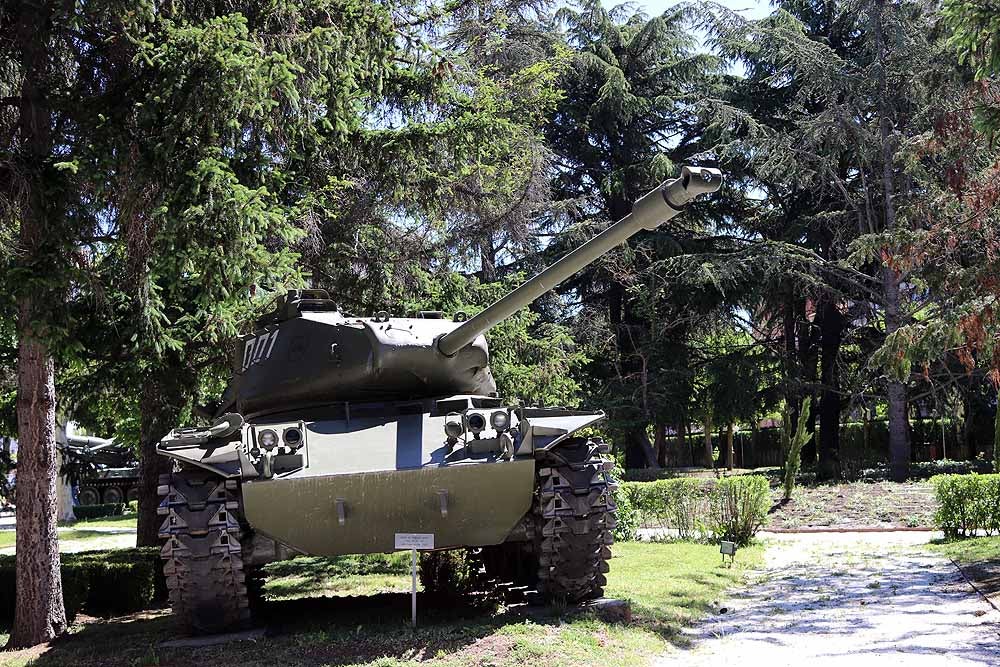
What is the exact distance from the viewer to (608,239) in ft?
28.2

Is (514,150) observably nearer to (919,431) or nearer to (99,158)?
(99,158)

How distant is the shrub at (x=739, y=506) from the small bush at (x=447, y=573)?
582 cm

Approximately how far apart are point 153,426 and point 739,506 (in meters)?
8.86

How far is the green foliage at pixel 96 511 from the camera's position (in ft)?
105

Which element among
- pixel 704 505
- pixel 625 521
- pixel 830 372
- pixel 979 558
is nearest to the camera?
pixel 979 558

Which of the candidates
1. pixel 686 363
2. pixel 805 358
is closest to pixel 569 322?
pixel 686 363

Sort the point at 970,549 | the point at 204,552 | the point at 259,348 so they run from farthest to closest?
the point at 970,549, the point at 259,348, the point at 204,552

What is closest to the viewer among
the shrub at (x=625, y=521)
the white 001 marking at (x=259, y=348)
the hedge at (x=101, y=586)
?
the white 001 marking at (x=259, y=348)

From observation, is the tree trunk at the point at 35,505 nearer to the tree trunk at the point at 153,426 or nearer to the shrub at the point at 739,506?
the tree trunk at the point at 153,426

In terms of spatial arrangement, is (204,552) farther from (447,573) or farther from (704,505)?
(704,505)

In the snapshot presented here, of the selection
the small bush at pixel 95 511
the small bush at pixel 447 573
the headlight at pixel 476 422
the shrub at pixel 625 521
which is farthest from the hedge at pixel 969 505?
the small bush at pixel 95 511

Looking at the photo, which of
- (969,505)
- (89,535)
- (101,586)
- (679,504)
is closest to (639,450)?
(679,504)

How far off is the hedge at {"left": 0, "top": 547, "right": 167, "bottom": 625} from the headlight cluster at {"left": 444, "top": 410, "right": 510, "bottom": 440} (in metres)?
5.24

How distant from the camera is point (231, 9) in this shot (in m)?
10.4
